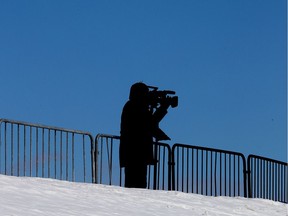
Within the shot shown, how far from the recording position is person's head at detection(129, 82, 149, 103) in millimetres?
16141

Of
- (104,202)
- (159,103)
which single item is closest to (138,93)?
(159,103)

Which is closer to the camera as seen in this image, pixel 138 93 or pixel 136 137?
pixel 138 93

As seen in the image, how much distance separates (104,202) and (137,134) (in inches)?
173

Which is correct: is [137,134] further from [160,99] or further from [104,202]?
[104,202]

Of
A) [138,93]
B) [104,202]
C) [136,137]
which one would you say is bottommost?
[104,202]

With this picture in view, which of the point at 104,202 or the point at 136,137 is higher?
the point at 136,137

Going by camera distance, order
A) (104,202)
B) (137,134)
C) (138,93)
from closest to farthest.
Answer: (104,202) < (138,93) < (137,134)

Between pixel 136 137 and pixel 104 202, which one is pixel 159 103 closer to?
pixel 136 137

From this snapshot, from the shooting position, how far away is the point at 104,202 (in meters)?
12.1

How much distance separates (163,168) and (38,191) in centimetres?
607

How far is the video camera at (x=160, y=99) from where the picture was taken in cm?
1661

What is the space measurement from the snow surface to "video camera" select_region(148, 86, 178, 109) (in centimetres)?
252

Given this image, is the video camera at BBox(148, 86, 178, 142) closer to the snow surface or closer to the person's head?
the person's head

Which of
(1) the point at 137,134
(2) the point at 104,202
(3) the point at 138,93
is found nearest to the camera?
(2) the point at 104,202
